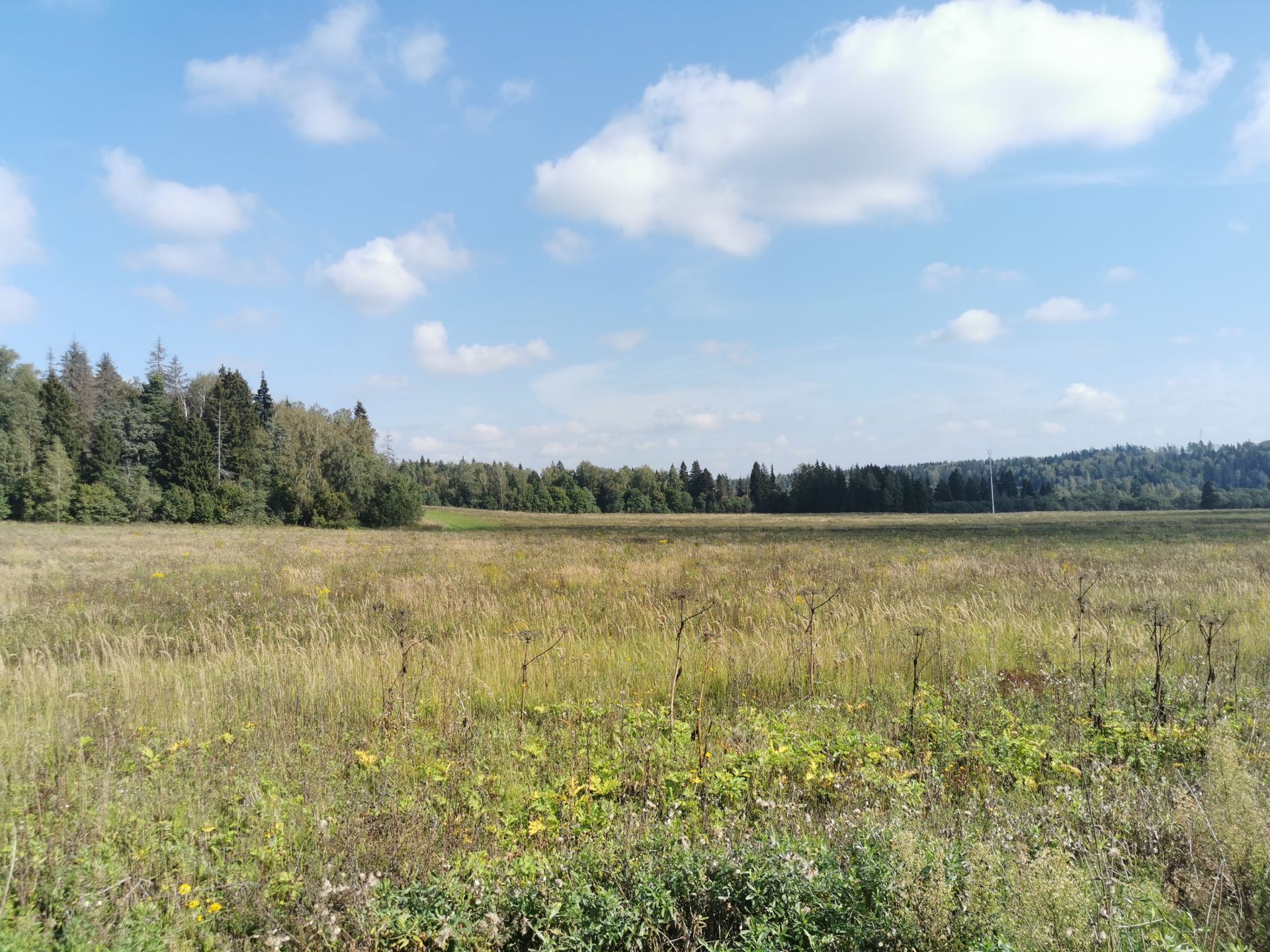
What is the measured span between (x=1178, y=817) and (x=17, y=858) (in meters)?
5.97

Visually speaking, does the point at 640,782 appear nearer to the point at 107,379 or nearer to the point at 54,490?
the point at 54,490

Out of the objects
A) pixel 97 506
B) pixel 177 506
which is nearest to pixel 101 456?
pixel 97 506

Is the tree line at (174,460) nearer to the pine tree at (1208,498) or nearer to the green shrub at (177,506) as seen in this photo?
the green shrub at (177,506)

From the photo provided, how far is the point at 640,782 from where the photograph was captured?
4.11 meters

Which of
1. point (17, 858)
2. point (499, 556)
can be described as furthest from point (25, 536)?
point (17, 858)

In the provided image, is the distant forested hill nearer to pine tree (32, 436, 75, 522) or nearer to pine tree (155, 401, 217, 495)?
pine tree (155, 401, 217, 495)

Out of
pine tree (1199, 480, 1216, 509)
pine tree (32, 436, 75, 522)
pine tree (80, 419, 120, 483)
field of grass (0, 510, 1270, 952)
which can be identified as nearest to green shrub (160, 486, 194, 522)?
pine tree (32, 436, 75, 522)

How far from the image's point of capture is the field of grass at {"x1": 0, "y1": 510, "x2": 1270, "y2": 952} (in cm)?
254

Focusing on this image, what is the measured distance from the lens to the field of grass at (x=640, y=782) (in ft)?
8.35

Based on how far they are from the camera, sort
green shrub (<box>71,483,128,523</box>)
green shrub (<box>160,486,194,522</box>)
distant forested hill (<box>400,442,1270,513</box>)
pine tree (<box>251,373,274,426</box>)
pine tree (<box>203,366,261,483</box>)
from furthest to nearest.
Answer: distant forested hill (<box>400,442,1270,513</box>), pine tree (<box>251,373,274,426</box>), pine tree (<box>203,366,261,483</box>), green shrub (<box>160,486,194,522</box>), green shrub (<box>71,483,128,523</box>)

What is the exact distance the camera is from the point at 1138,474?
179250 millimetres

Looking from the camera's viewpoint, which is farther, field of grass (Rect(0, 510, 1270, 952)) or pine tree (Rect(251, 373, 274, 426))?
pine tree (Rect(251, 373, 274, 426))

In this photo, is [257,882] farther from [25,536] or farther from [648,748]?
[25,536]

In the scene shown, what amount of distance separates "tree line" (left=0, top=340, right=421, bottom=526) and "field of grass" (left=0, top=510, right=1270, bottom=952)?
→ 5628 centimetres
